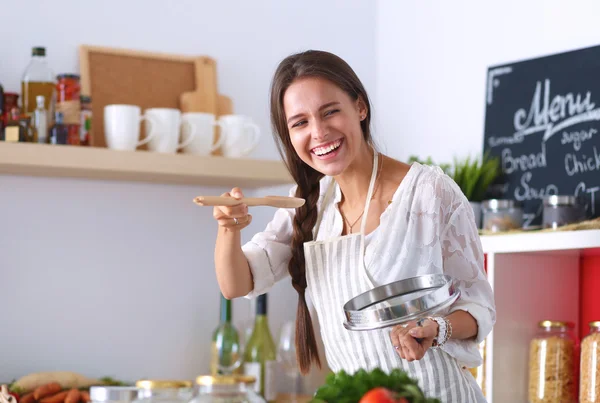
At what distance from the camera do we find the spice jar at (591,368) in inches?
73.2

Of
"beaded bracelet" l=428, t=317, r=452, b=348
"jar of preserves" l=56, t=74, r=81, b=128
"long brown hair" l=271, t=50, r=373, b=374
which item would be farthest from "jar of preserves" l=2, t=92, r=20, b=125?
"beaded bracelet" l=428, t=317, r=452, b=348

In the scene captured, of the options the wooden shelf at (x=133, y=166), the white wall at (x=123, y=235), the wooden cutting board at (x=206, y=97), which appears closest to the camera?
the wooden shelf at (x=133, y=166)

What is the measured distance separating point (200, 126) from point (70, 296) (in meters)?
0.59

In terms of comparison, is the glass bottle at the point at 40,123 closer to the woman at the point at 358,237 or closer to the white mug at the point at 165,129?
the white mug at the point at 165,129

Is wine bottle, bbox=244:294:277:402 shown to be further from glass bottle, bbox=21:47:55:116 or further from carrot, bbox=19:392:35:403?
glass bottle, bbox=21:47:55:116

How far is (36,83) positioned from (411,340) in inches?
57.4

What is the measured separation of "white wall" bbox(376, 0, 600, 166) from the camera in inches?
89.0

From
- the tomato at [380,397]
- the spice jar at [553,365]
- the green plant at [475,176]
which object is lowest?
the spice jar at [553,365]

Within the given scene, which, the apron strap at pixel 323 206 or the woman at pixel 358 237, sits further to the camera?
the apron strap at pixel 323 206

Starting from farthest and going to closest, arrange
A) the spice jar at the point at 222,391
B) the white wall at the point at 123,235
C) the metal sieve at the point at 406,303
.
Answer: the white wall at the point at 123,235, the spice jar at the point at 222,391, the metal sieve at the point at 406,303

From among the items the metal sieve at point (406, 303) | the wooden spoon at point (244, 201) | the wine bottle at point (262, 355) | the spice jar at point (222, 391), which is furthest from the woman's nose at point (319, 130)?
the wine bottle at point (262, 355)

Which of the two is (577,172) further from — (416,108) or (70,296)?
(70,296)

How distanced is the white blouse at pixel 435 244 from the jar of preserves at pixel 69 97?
3.53 feet

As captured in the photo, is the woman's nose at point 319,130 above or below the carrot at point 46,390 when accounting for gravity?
above
